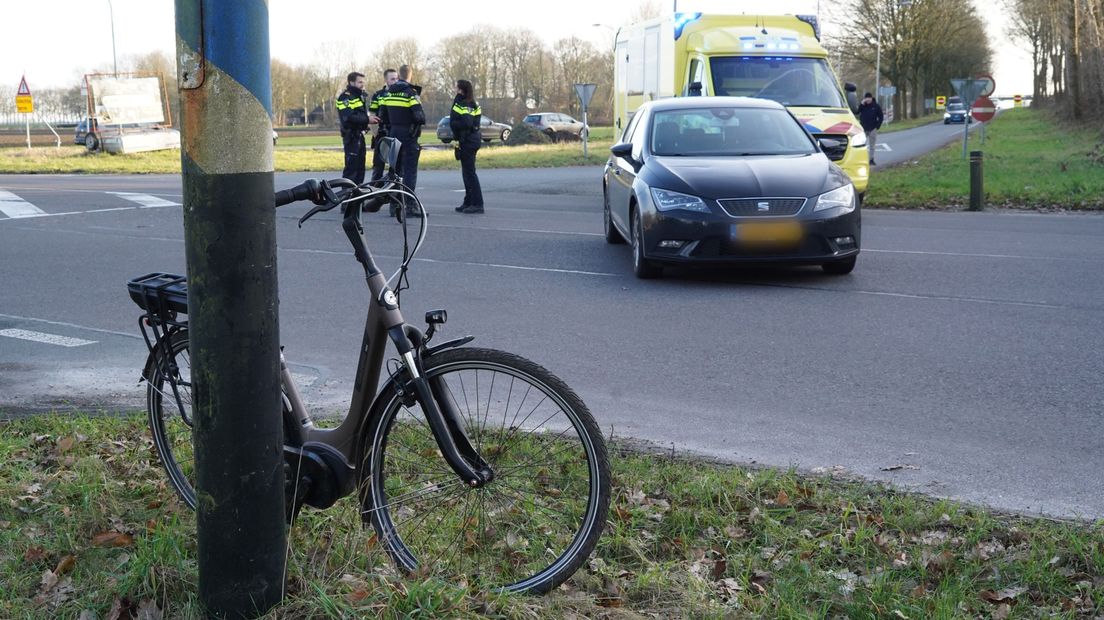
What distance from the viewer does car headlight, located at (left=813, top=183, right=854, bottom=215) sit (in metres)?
9.66

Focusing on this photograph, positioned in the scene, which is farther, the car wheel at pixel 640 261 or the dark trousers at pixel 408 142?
the dark trousers at pixel 408 142

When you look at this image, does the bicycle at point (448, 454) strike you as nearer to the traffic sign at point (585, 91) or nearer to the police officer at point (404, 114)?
the police officer at point (404, 114)

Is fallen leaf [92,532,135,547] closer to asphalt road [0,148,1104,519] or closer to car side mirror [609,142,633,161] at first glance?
asphalt road [0,148,1104,519]

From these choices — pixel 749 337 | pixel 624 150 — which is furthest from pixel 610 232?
pixel 749 337

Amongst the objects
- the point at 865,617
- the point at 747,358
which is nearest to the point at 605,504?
the point at 865,617

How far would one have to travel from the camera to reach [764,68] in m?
17.5

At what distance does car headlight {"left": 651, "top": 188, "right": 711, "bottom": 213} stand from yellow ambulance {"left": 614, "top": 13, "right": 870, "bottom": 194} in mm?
6284

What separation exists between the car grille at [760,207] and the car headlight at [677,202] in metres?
0.19

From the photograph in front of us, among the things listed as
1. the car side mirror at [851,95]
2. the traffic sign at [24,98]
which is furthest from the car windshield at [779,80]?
the traffic sign at [24,98]

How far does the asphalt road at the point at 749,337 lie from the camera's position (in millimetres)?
5324

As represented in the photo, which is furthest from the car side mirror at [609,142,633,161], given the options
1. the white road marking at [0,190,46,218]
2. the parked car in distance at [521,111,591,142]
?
A: the parked car in distance at [521,111,591,142]

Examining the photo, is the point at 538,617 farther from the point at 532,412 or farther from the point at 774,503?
the point at 774,503

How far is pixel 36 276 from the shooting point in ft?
34.7

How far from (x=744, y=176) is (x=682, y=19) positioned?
970cm
